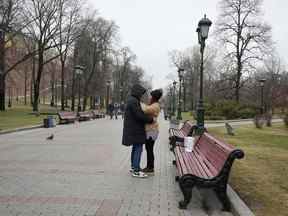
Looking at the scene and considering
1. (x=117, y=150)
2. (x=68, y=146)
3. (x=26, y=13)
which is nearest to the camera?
(x=117, y=150)

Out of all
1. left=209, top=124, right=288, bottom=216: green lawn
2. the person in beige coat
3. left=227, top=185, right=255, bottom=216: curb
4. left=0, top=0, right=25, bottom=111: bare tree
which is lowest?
left=209, top=124, right=288, bottom=216: green lawn

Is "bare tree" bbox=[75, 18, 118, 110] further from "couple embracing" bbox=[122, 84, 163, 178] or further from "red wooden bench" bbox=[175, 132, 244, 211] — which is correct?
"red wooden bench" bbox=[175, 132, 244, 211]

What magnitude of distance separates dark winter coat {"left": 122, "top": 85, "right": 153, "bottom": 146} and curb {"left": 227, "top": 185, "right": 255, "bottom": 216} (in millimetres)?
2250

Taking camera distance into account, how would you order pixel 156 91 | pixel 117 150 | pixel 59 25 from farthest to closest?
pixel 59 25
pixel 117 150
pixel 156 91

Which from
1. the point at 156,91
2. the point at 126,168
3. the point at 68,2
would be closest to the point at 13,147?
the point at 126,168

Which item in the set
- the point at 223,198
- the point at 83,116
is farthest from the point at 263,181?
the point at 83,116

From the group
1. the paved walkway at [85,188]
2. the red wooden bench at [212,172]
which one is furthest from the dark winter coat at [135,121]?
the red wooden bench at [212,172]

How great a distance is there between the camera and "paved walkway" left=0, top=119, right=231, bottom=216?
17.4 feet

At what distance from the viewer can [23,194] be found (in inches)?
240

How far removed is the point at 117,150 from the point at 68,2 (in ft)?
106

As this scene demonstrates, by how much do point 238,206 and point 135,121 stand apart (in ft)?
9.56

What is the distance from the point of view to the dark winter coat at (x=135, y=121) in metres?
7.50

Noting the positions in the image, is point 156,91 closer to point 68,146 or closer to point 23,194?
point 23,194

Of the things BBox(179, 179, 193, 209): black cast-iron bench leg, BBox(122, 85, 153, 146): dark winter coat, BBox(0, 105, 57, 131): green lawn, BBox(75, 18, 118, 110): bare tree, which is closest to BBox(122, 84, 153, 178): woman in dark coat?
BBox(122, 85, 153, 146): dark winter coat
